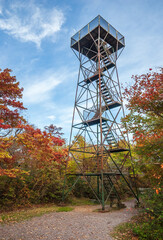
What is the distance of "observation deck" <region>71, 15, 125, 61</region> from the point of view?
14523mm

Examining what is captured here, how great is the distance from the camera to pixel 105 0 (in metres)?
10.1

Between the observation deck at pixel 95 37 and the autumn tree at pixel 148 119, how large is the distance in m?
8.12

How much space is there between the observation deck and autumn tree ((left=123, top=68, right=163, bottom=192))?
8.12m

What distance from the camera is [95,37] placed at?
15.4 metres

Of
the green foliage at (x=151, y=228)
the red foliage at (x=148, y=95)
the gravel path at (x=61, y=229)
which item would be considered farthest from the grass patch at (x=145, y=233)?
the red foliage at (x=148, y=95)

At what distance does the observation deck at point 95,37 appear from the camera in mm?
14523

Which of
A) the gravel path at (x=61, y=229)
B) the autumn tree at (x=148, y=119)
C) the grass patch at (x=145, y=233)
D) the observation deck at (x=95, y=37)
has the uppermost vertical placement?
the observation deck at (x=95, y=37)

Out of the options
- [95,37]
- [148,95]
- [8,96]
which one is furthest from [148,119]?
[95,37]

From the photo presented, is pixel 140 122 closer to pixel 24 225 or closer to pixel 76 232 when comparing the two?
pixel 76 232

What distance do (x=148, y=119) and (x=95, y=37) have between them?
10677 mm

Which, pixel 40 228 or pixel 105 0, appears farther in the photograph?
pixel 105 0

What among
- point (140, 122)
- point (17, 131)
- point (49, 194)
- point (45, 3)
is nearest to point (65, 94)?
point (17, 131)

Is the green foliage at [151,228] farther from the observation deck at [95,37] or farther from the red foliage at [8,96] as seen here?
the observation deck at [95,37]

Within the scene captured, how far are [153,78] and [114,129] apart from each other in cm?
559
